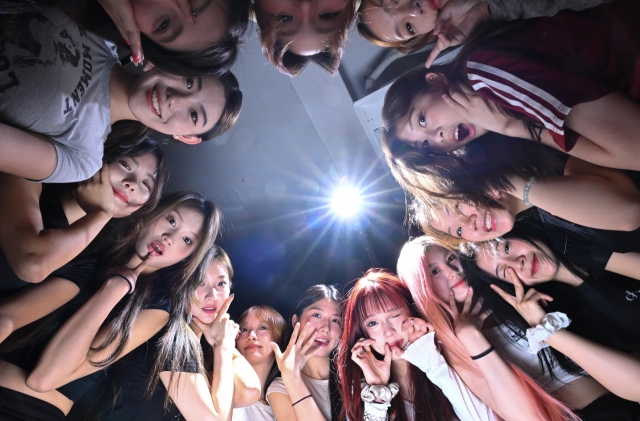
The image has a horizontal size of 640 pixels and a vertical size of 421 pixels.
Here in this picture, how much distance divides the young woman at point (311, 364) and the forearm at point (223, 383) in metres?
0.39

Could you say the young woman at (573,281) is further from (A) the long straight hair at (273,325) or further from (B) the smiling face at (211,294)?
(B) the smiling face at (211,294)

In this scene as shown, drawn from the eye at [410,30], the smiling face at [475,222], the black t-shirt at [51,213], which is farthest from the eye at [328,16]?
the black t-shirt at [51,213]

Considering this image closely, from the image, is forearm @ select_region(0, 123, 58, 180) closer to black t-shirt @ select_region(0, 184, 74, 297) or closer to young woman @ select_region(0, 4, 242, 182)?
young woman @ select_region(0, 4, 242, 182)

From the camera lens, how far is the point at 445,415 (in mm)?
2754

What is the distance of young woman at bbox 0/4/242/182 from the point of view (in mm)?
1568

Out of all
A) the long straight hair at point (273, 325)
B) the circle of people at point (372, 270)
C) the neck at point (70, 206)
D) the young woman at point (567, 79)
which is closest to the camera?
the young woman at point (567, 79)

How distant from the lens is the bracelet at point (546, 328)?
7.81ft

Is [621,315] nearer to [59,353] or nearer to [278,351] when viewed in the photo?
[278,351]

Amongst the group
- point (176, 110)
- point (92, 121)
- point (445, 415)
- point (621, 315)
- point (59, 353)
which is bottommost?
point (445, 415)

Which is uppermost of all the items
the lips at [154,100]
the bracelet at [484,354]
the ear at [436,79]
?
the ear at [436,79]

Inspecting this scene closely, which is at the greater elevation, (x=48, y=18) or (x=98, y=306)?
(x=48, y=18)

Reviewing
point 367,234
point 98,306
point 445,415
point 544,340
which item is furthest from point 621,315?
point 98,306

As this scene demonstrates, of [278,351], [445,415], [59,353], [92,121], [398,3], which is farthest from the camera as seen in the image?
[278,351]

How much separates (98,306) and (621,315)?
2907 millimetres
